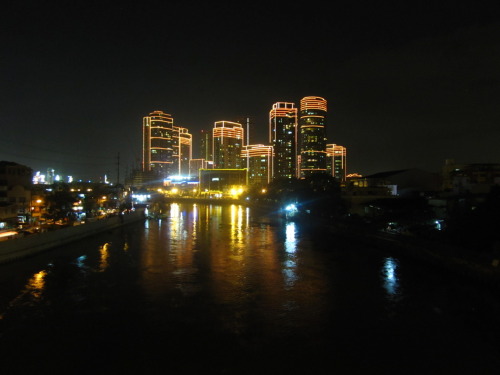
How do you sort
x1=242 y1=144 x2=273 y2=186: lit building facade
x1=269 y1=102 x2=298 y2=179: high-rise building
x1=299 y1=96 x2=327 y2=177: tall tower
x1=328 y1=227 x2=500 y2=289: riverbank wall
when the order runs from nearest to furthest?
x1=328 y1=227 x2=500 y2=289: riverbank wall < x1=299 y1=96 x2=327 y2=177: tall tower < x1=242 y1=144 x2=273 y2=186: lit building facade < x1=269 y1=102 x2=298 y2=179: high-rise building

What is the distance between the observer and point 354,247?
19.1 metres

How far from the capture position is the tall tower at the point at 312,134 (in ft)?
380

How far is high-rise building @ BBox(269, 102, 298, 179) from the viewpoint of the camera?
129 metres

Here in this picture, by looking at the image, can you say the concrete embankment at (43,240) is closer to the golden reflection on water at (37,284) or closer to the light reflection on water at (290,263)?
the golden reflection on water at (37,284)

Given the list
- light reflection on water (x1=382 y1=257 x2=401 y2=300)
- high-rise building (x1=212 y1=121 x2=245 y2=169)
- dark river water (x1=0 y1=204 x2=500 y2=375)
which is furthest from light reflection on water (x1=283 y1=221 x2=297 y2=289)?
high-rise building (x1=212 y1=121 x2=245 y2=169)

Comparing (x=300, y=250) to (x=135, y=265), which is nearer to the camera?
(x=135, y=265)

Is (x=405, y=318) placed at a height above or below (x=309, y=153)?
below

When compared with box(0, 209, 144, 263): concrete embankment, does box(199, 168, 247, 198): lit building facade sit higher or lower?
higher

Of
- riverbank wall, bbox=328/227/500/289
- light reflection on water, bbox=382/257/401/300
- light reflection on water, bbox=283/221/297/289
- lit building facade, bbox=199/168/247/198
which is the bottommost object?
light reflection on water, bbox=382/257/401/300

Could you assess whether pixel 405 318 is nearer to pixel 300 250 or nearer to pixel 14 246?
pixel 300 250

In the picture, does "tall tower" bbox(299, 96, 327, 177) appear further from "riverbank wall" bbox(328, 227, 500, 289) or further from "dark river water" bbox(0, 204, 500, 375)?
"dark river water" bbox(0, 204, 500, 375)

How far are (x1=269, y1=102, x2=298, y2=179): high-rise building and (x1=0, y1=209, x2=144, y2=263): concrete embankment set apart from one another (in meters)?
105

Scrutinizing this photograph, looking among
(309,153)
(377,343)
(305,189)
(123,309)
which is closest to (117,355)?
(123,309)

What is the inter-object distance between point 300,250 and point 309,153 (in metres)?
99.5
